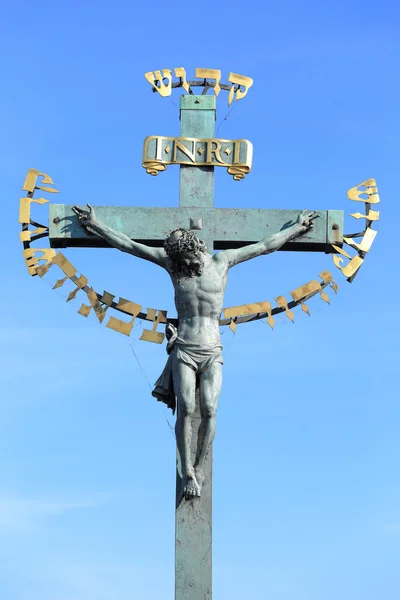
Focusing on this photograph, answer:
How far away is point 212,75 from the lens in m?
14.1

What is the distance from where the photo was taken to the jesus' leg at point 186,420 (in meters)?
12.9

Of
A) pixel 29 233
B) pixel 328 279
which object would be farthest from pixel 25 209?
pixel 328 279

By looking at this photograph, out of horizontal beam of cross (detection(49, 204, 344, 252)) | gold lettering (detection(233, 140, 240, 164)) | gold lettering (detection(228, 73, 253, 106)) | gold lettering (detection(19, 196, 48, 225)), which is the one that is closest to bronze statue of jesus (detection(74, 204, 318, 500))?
horizontal beam of cross (detection(49, 204, 344, 252))

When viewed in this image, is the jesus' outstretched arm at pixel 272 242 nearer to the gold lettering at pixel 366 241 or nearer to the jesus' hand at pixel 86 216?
the gold lettering at pixel 366 241

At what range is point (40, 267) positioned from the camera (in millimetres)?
13703

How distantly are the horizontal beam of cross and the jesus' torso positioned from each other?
507 millimetres

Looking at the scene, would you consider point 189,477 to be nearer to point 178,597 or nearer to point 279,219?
point 178,597

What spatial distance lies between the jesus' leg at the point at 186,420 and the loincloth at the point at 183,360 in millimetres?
59

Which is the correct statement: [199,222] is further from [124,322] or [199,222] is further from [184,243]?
[124,322]

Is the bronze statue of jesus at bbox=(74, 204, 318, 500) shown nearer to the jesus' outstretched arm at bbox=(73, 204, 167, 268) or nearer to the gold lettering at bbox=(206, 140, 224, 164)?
the jesus' outstretched arm at bbox=(73, 204, 167, 268)

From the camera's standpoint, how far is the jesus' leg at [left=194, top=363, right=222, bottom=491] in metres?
12.9

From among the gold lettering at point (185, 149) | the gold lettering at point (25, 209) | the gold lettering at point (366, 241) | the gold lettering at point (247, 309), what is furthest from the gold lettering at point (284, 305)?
the gold lettering at point (25, 209)

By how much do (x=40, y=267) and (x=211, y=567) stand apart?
278 centimetres
